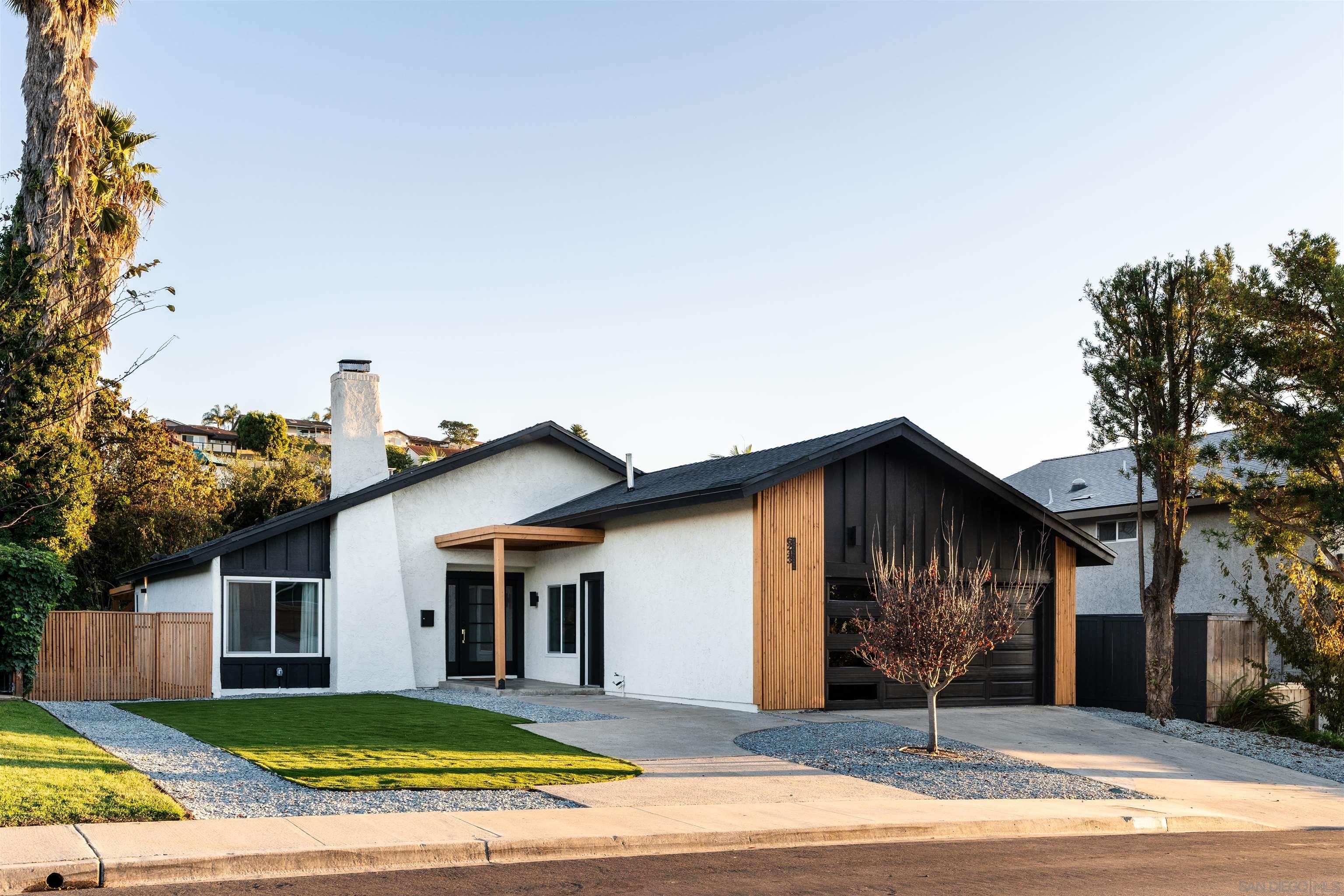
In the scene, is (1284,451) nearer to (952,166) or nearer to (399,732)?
(952,166)

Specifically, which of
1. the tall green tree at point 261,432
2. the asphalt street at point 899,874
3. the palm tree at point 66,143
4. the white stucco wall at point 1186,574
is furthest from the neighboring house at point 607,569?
the tall green tree at point 261,432

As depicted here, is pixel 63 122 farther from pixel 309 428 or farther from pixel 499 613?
pixel 309 428

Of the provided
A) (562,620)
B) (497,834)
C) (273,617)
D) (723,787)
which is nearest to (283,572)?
(273,617)

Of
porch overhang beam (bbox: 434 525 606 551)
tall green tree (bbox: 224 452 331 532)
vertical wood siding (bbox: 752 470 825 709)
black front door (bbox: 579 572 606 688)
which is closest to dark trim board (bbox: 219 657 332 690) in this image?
porch overhang beam (bbox: 434 525 606 551)

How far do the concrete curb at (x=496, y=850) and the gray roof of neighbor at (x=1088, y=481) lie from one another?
52.1 feet

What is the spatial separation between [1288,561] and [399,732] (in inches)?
538

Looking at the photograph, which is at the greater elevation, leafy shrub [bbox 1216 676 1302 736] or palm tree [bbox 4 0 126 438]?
palm tree [bbox 4 0 126 438]

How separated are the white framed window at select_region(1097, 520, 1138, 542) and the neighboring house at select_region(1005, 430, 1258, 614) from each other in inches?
0.6

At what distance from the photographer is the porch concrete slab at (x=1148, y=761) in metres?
12.2

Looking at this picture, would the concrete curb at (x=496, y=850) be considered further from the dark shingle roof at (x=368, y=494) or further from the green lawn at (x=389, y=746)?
the dark shingle roof at (x=368, y=494)

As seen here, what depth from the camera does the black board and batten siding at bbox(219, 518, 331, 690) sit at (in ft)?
71.6

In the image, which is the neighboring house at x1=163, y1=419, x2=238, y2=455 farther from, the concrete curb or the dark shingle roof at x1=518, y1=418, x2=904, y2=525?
the concrete curb

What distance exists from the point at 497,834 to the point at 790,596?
9655 mm

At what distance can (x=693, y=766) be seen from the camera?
42.0ft
